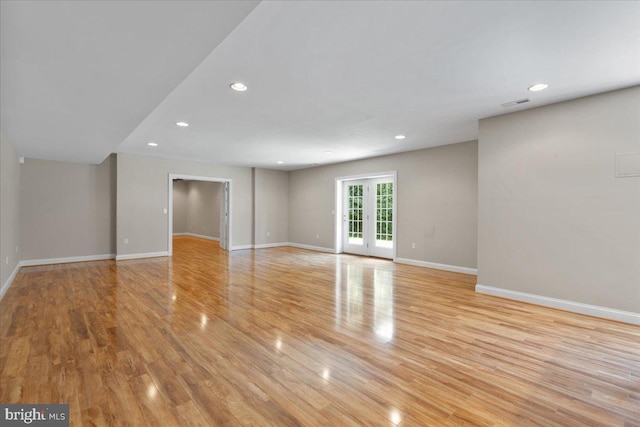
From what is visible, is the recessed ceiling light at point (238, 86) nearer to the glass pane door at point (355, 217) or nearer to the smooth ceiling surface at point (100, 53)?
the smooth ceiling surface at point (100, 53)

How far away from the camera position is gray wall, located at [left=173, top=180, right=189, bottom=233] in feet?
41.1

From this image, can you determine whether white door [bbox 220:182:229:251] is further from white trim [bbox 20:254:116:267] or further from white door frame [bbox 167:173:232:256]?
white trim [bbox 20:254:116:267]

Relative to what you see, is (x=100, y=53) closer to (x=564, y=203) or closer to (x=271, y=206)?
(x=564, y=203)

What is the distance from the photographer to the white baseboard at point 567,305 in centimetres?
317

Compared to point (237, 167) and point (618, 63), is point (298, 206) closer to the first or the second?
point (237, 167)

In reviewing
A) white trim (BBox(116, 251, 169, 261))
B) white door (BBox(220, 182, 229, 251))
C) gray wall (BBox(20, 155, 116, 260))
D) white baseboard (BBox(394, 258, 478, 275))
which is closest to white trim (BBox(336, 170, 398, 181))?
white baseboard (BBox(394, 258, 478, 275))

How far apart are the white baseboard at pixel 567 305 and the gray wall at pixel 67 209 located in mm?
7937

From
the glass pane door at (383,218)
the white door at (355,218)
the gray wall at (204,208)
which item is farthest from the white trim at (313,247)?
the gray wall at (204,208)

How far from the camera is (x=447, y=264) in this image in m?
5.95

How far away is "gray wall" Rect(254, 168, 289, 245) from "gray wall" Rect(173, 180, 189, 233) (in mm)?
5107

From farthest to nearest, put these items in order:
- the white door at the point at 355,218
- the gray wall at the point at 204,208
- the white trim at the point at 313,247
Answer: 1. the gray wall at the point at 204,208
2. the white trim at the point at 313,247
3. the white door at the point at 355,218

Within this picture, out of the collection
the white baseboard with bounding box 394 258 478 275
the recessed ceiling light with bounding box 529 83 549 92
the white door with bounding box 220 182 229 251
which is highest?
the recessed ceiling light with bounding box 529 83 549 92

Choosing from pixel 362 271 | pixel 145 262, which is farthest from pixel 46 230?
pixel 362 271

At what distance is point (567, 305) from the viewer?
3.53m
